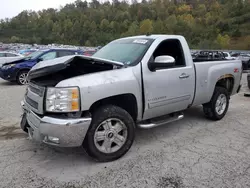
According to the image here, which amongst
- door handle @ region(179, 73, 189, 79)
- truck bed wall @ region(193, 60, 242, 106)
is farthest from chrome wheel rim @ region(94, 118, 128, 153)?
truck bed wall @ region(193, 60, 242, 106)

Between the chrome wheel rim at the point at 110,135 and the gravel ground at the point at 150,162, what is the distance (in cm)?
24

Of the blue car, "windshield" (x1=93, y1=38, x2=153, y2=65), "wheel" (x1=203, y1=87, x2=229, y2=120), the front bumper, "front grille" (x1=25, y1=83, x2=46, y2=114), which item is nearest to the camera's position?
the front bumper

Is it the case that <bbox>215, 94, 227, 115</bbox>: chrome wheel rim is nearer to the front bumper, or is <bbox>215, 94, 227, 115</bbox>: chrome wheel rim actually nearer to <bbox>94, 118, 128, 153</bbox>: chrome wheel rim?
<bbox>94, 118, 128, 153</bbox>: chrome wheel rim

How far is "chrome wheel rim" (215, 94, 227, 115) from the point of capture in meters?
5.25

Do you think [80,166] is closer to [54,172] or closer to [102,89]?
[54,172]

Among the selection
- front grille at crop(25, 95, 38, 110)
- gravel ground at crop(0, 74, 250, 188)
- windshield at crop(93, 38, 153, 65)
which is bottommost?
gravel ground at crop(0, 74, 250, 188)

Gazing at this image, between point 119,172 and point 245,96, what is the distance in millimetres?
6719

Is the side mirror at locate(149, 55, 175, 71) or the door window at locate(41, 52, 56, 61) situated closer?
the side mirror at locate(149, 55, 175, 71)

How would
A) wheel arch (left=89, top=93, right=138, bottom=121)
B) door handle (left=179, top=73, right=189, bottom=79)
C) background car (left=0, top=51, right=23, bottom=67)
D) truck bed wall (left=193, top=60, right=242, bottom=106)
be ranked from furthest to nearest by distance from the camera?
background car (left=0, top=51, right=23, bottom=67) → truck bed wall (left=193, top=60, right=242, bottom=106) → door handle (left=179, top=73, right=189, bottom=79) → wheel arch (left=89, top=93, right=138, bottom=121)

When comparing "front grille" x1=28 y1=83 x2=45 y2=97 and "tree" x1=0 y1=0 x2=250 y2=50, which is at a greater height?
"tree" x1=0 y1=0 x2=250 y2=50

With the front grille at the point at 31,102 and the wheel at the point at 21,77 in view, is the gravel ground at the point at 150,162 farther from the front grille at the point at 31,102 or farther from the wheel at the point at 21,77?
the wheel at the point at 21,77

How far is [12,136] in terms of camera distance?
4.48 meters

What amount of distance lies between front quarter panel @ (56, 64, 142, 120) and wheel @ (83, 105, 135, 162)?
0.77ft

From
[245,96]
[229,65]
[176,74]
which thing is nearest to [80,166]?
[176,74]
